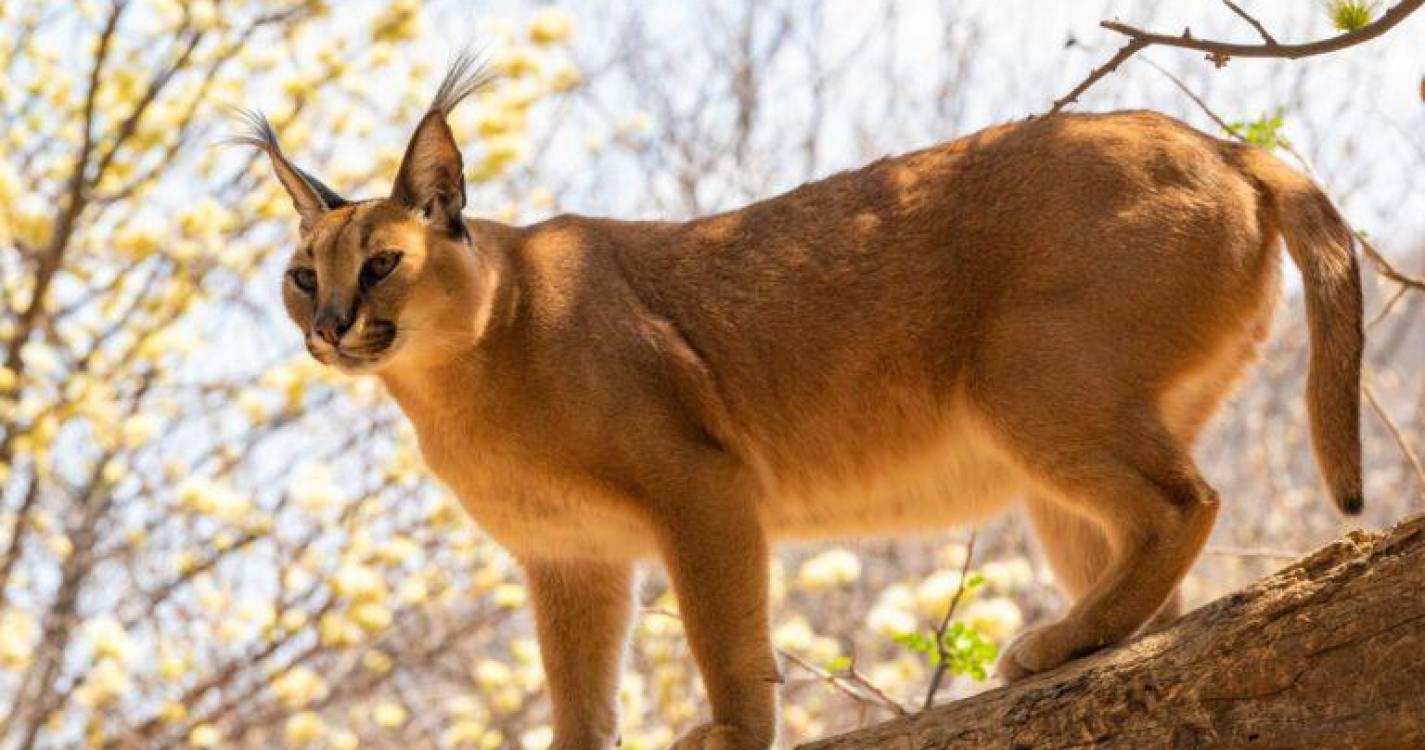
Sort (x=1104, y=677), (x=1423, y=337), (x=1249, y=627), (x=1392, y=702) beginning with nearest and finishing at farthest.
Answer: (x=1392, y=702)
(x=1249, y=627)
(x=1104, y=677)
(x=1423, y=337)

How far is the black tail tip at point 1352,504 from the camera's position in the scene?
126 inches

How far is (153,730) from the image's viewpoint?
6.55 m

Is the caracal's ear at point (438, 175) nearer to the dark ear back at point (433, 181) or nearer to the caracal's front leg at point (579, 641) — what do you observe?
the dark ear back at point (433, 181)

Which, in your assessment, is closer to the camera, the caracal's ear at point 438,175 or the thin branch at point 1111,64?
the thin branch at point 1111,64

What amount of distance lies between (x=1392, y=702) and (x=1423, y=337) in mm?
13279

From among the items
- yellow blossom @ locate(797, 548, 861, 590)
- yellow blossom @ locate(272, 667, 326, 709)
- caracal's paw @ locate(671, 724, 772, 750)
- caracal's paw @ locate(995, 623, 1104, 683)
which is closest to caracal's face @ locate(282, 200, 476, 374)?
caracal's paw @ locate(671, 724, 772, 750)

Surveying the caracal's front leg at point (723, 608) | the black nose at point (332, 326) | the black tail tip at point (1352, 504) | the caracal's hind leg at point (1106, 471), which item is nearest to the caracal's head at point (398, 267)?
the black nose at point (332, 326)

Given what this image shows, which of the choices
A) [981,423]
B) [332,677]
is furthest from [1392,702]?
[332,677]

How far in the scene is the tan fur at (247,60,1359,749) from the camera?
348 centimetres

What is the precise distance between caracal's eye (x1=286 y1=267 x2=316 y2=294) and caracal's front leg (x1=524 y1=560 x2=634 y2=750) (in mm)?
852

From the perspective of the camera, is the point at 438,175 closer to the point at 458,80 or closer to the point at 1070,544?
the point at 458,80

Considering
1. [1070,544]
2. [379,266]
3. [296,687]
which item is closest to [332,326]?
[379,266]

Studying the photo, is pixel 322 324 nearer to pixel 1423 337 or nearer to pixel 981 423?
pixel 981 423

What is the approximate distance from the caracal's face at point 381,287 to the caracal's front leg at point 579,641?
70 centimetres
